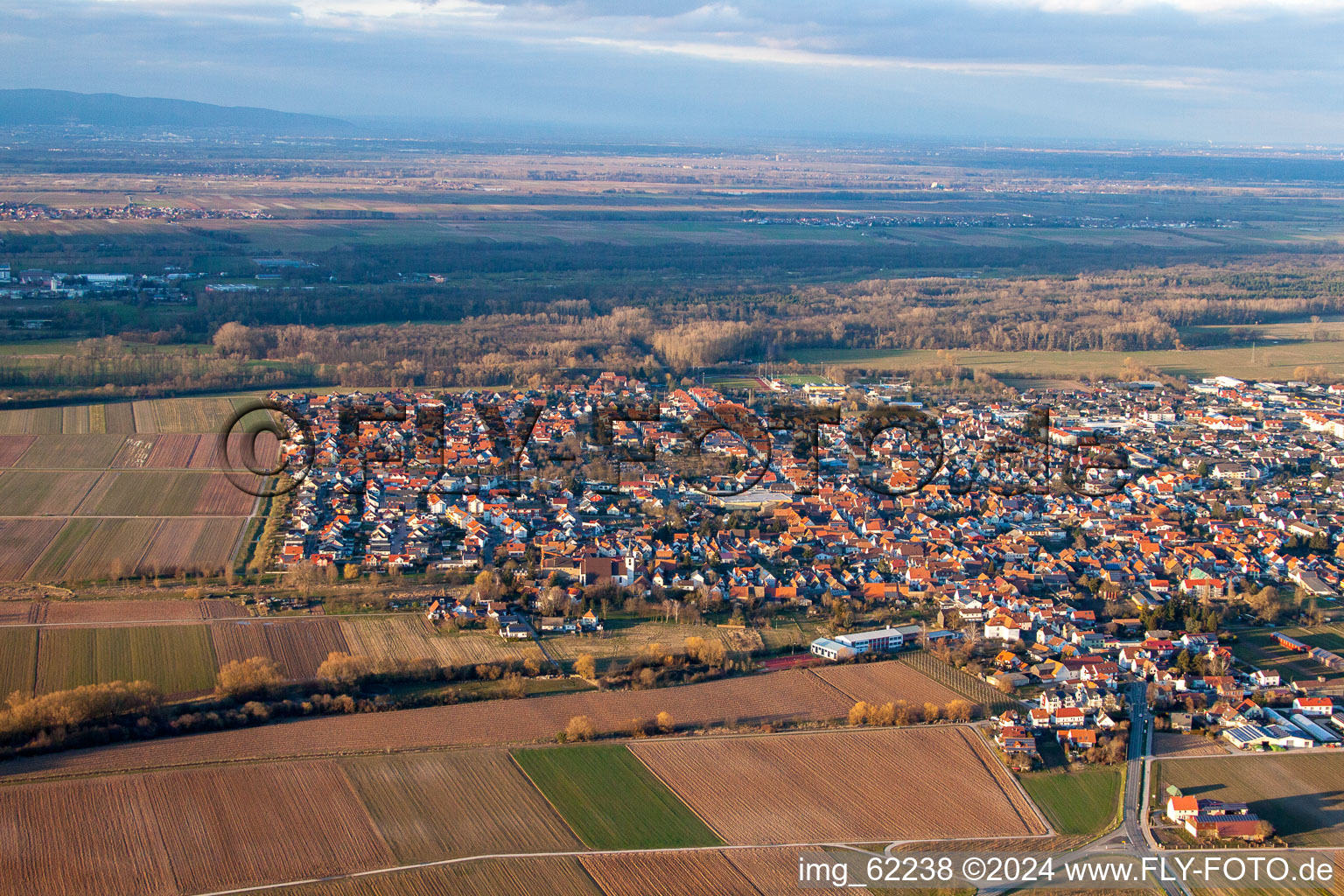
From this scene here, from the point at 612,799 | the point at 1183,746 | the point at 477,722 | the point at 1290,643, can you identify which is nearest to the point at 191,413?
the point at 477,722

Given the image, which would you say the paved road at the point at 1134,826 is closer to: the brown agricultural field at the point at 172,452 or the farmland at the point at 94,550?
the farmland at the point at 94,550

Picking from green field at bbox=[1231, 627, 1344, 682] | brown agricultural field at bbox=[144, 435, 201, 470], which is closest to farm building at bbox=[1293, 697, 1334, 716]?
green field at bbox=[1231, 627, 1344, 682]

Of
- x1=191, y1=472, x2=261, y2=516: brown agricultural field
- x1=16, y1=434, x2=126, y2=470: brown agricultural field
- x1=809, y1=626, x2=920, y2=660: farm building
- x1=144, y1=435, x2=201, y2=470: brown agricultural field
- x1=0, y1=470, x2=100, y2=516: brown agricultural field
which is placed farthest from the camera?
x1=144, y1=435, x2=201, y2=470: brown agricultural field

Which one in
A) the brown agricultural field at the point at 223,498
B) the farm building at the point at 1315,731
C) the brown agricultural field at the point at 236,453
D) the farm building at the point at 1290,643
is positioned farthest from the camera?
the brown agricultural field at the point at 236,453

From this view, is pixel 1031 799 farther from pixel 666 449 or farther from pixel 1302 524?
pixel 666 449

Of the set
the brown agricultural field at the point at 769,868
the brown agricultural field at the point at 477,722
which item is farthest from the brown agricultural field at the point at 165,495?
the brown agricultural field at the point at 769,868

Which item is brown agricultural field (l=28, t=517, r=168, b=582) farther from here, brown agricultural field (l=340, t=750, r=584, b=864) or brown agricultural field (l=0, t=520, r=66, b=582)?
brown agricultural field (l=340, t=750, r=584, b=864)

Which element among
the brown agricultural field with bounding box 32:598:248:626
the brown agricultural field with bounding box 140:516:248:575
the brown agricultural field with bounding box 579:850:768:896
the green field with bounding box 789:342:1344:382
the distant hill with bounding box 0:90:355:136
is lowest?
the brown agricultural field with bounding box 579:850:768:896
